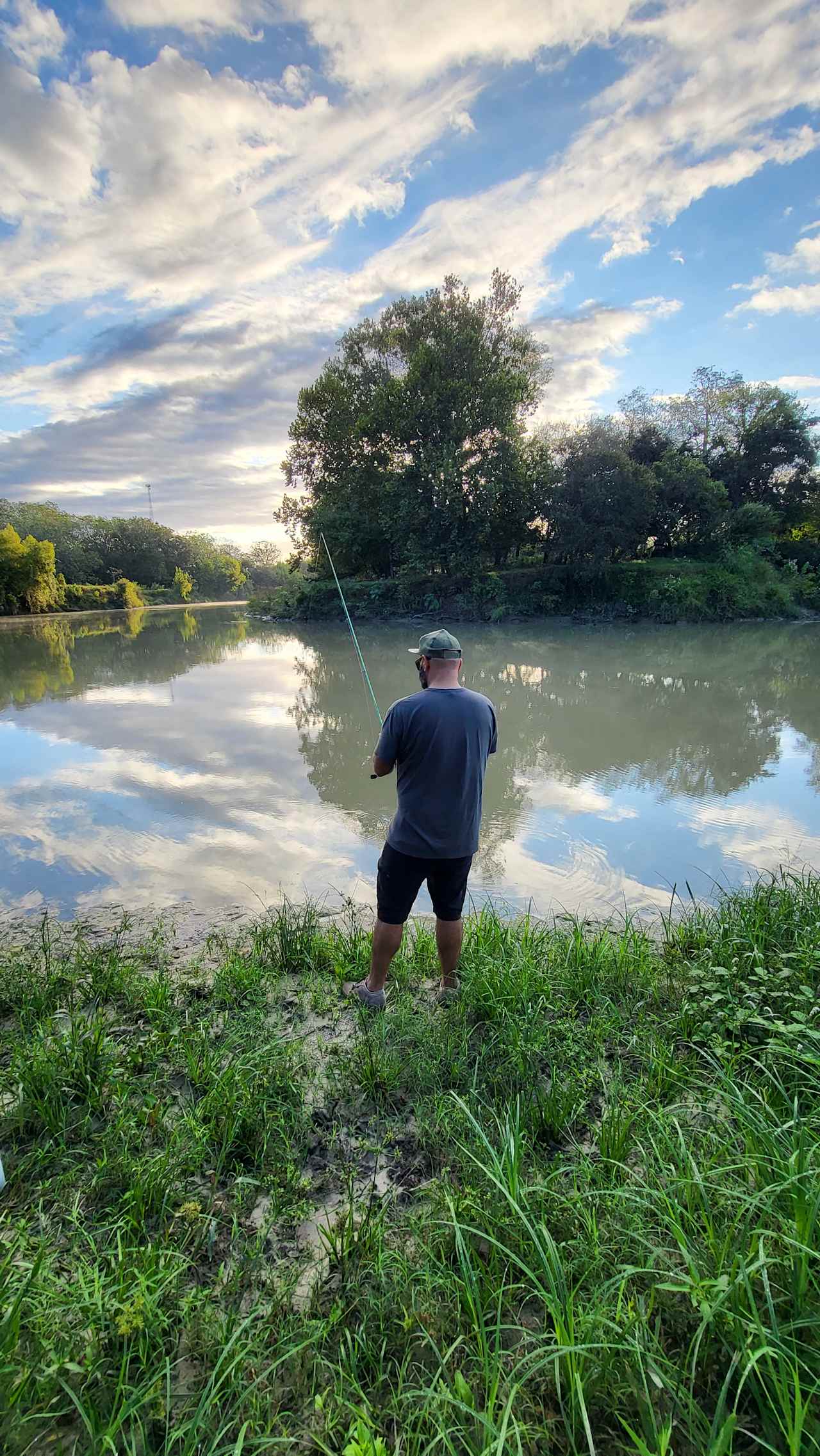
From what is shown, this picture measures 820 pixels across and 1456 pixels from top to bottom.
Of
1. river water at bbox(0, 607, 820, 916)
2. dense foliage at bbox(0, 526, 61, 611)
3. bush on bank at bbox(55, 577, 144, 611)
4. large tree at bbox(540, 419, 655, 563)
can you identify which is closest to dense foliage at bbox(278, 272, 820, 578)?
large tree at bbox(540, 419, 655, 563)

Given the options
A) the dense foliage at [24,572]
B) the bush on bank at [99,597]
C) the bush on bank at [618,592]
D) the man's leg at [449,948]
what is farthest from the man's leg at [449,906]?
the bush on bank at [99,597]

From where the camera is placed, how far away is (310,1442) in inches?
49.9

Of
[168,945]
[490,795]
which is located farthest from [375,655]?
[168,945]

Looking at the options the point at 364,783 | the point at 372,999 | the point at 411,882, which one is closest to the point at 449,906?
the point at 411,882

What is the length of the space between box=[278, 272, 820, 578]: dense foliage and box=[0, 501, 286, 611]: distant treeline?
20216 mm

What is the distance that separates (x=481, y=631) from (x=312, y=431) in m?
15.3

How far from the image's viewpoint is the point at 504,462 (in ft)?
72.9

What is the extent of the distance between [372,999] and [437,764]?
1.09 m

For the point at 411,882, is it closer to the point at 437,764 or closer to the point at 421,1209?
the point at 437,764

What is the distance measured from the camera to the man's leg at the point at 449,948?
2893mm

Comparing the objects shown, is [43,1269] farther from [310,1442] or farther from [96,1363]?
Result: [310,1442]

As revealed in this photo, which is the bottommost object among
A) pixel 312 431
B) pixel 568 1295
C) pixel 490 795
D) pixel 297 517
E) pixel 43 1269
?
pixel 490 795

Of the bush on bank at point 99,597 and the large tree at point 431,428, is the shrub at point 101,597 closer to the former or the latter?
the bush on bank at point 99,597

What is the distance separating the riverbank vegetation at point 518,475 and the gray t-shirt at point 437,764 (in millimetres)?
20138
